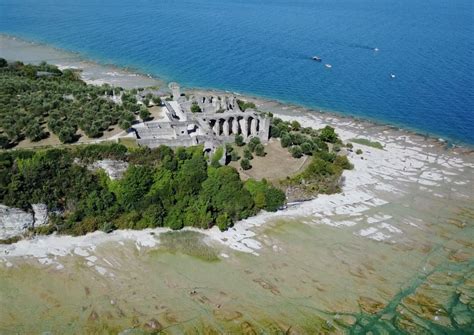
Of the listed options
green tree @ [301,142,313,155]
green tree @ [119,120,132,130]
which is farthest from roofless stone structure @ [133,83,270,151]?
green tree @ [301,142,313,155]

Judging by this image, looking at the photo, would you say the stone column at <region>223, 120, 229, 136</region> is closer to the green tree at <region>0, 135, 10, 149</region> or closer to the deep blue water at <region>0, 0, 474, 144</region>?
the green tree at <region>0, 135, 10, 149</region>

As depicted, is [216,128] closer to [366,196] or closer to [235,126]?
[235,126]

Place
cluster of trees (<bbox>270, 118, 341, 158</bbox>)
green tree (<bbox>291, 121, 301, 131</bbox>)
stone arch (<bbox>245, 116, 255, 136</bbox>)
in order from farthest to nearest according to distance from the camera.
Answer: green tree (<bbox>291, 121, 301, 131</bbox>) < stone arch (<bbox>245, 116, 255, 136</bbox>) < cluster of trees (<bbox>270, 118, 341, 158</bbox>)

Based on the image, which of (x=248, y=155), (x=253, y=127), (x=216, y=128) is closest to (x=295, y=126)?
(x=253, y=127)

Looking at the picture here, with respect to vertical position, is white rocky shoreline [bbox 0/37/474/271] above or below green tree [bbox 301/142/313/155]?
below

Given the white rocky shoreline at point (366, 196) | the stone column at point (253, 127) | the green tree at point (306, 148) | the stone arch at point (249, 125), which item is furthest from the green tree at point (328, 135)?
the stone arch at point (249, 125)

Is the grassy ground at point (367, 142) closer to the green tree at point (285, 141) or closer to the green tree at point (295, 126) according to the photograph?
the green tree at point (295, 126)

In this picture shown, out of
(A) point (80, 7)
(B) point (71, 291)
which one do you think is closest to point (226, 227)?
(B) point (71, 291)
